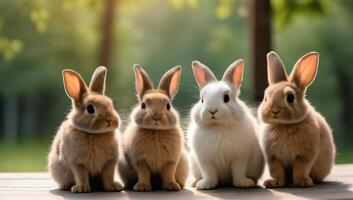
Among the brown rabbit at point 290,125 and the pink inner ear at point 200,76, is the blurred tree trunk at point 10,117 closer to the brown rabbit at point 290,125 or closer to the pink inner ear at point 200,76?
the pink inner ear at point 200,76

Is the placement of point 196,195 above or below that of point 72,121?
below

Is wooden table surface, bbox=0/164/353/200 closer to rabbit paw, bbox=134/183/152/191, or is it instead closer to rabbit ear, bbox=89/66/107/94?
rabbit paw, bbox=134/183/152/191

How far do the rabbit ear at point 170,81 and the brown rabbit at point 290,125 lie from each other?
0.24 metres

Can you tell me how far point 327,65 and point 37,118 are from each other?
2.62m

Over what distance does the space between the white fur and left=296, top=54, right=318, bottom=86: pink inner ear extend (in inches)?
6.8

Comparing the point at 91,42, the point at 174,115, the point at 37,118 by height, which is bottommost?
the point at 37,118

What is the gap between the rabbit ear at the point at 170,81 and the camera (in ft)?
5.22

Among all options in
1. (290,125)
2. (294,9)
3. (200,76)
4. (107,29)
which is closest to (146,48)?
(107,29)

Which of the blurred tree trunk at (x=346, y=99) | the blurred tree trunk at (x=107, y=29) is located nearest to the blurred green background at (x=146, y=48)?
the blurred tree trunk at (x=346, y=99)

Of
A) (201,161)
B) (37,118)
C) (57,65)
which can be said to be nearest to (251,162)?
(201,161)

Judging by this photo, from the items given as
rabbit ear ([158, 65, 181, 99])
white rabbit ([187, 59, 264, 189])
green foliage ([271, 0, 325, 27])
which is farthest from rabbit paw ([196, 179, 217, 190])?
green foliage ([271, 0, 325, 27])

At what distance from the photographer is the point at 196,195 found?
4.98 ft

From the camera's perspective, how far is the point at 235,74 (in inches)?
63.9

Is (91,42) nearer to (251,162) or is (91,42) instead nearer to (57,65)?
(57,65)
